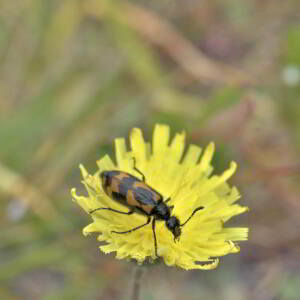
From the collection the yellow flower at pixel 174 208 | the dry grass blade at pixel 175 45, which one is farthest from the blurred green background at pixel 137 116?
the yellow flower at pixel 174 208

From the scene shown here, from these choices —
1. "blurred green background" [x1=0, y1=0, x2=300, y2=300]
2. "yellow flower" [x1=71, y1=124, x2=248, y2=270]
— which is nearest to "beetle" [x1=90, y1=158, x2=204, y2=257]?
"yellow flower" [x1=71, y1=124, x2=248, y2=270]

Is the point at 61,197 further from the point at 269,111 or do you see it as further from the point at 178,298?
the point at 269,111

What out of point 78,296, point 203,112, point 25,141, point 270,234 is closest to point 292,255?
point 270,234

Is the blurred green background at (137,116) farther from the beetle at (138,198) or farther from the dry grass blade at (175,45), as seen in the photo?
the beetle at (138,198)

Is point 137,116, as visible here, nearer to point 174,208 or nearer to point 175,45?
point 175,45

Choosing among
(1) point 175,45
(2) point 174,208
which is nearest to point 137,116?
(1) point 175,45

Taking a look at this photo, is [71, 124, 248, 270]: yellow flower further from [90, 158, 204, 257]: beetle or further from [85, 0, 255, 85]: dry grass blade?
[85, 0, 255, 85]: dry grass blade
